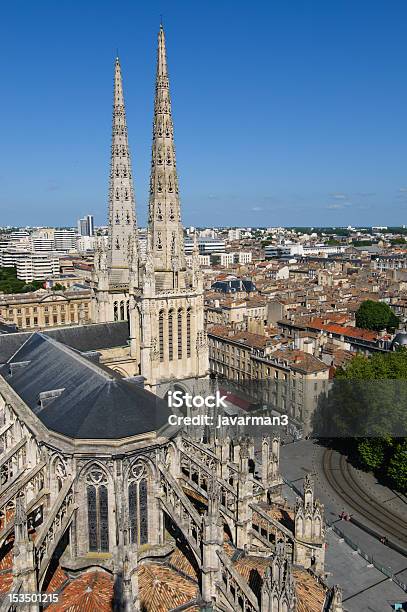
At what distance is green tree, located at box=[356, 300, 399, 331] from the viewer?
86688 millimetres

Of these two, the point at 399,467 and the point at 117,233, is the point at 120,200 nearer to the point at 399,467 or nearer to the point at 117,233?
the point at 117,233

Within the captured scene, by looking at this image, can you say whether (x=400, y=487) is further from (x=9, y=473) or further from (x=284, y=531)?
(x=9, y=473)

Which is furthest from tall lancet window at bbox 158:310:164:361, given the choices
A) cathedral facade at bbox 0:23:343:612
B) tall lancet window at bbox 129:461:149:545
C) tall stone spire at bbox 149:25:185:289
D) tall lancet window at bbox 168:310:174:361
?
tall lancet window at bbox 129:461:149:545

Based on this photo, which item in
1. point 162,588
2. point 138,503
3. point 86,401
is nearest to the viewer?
point 162,588

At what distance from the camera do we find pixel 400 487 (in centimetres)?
4391

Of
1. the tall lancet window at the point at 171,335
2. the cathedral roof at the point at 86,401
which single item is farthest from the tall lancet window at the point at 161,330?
the cathedral roof at the point at 86,401

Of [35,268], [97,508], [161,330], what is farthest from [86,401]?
[35,268]

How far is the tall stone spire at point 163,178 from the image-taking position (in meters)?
41.9

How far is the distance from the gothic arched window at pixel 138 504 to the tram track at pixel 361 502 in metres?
21.8

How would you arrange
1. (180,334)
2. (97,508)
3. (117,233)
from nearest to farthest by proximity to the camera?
(97,508), (180,334), (117,233)

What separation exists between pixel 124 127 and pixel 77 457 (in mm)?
34915

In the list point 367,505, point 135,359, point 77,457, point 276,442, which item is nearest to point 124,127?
point 135,359

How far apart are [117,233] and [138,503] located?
3073cm

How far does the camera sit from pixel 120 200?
49.9 metres
